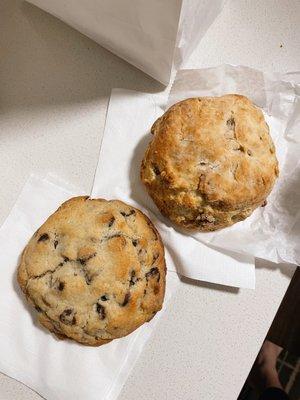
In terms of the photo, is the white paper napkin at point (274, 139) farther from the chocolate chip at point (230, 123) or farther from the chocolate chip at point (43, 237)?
the chocolate chip at point (43, 237)

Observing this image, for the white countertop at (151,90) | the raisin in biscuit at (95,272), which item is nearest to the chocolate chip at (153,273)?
the raisin in biscuit at (95,272)

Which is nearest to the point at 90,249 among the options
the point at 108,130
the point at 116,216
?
the point at 116,216

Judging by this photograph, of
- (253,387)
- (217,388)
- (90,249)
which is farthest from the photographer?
(253,387)

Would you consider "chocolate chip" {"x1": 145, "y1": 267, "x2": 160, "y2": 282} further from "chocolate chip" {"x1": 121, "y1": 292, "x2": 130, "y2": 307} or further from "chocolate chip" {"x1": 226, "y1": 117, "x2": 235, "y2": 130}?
"chocolate chip" {"x1": 226, "y1": 117, "x2": 235, "y2": 130}

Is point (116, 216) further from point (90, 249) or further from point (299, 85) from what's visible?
point (299, 85)

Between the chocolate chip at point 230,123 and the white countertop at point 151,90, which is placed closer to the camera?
the chocolate chip at point 230,123

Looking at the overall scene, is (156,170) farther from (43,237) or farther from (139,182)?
(43,237)
